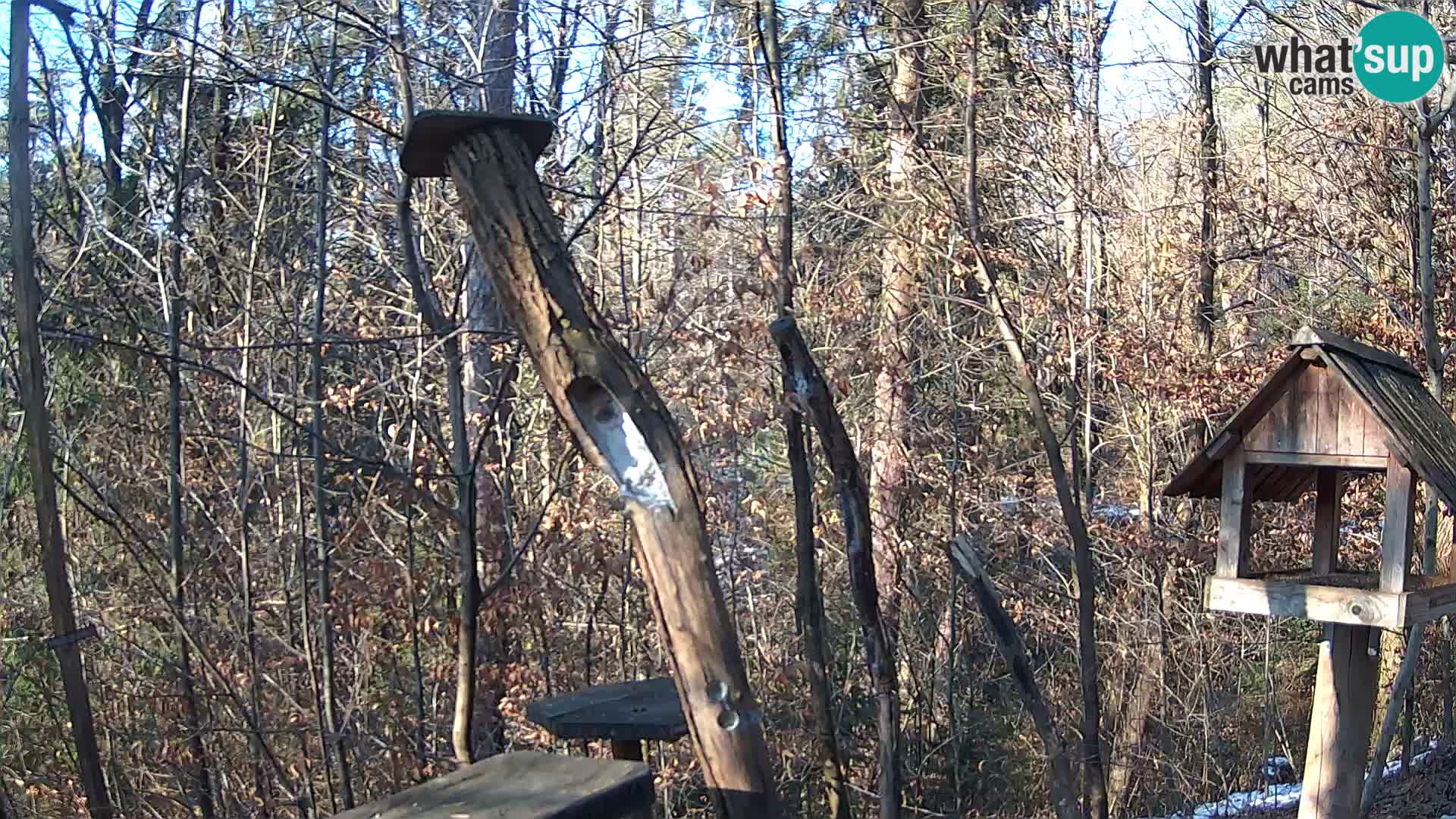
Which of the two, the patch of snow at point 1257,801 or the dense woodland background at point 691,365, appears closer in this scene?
the dense woodland background at point 691,365

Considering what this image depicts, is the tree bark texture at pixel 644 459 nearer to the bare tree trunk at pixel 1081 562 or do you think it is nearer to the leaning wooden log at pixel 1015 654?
the leaning wooden log at pixel 1015 654

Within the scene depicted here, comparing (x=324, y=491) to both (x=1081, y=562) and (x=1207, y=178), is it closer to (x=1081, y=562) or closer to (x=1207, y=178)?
(x=1081, y=562)

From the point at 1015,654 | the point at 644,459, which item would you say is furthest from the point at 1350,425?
the point at 644,459

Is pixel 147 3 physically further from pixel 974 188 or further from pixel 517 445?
pixel 974 188

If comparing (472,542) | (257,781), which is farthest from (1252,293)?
(257,781)

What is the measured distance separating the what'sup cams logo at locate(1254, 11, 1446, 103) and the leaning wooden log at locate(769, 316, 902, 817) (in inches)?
166

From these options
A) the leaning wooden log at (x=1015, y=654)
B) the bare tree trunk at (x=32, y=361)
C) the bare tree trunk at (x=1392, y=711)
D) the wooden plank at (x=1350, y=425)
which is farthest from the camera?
the bare tree trunk at (x=1392, y=711)

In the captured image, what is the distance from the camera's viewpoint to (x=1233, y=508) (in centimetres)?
387

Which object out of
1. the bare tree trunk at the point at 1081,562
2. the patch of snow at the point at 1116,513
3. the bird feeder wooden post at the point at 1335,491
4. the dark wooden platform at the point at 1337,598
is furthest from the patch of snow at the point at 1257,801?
the dark wooden platform at the point at 1337,598

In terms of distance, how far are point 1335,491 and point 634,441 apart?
2.46 m

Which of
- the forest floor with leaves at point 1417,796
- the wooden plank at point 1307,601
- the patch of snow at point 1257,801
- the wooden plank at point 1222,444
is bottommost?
the patch of snow at point 1257,801

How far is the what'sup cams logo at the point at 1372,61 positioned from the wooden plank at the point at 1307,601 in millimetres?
3956

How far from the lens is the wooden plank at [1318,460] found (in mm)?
3578

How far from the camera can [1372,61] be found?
7367mm
